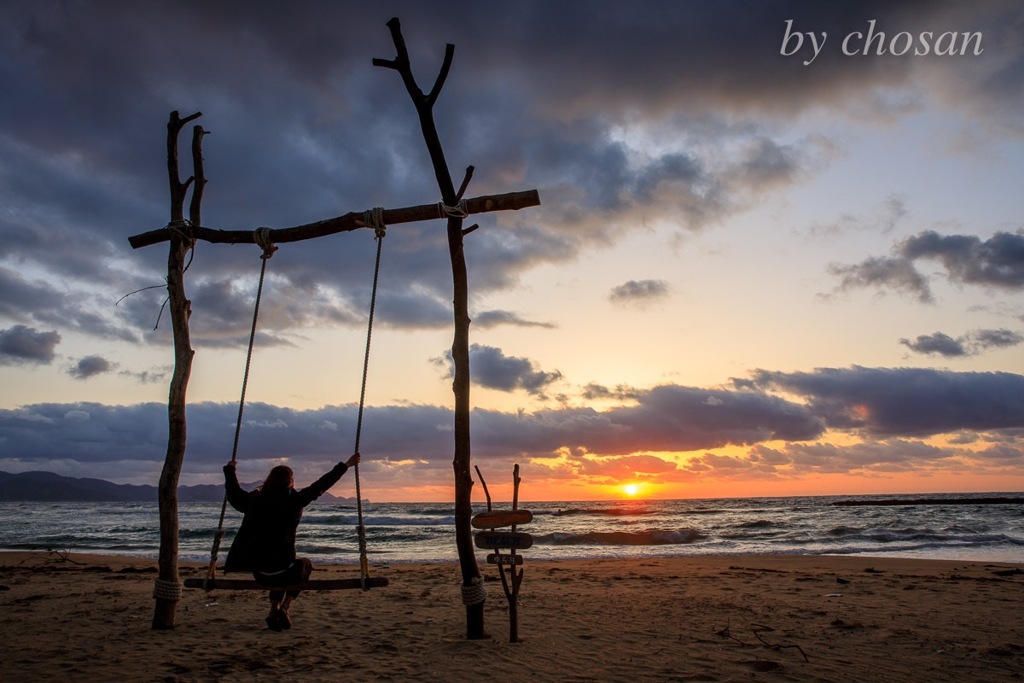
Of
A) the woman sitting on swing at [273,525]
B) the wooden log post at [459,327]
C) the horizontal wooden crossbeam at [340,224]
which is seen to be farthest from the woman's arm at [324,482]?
the horizontal wooden crossbeam at [340,224]

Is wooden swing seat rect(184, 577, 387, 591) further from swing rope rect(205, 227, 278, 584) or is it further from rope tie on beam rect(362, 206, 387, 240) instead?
rope tie on beam rect(362, 206, 387, 240)

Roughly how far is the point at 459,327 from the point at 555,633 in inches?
133

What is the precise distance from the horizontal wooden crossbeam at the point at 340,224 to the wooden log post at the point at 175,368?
0.79ft

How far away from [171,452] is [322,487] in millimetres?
2087

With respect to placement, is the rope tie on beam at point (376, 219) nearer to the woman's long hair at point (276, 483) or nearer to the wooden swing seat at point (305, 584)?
the woman's long hair at point (276, 483)

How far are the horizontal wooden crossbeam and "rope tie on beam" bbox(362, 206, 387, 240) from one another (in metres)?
0.04

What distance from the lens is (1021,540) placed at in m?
22.0

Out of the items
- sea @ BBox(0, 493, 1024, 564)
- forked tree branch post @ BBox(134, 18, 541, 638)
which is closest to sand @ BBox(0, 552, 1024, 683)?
forked tree branch post @ BBox(134, 18, 541, 638)

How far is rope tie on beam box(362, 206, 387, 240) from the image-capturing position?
683 centimetres

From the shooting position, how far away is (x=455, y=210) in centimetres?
652

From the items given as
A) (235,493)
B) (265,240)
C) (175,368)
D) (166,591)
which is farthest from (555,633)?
(265,240)

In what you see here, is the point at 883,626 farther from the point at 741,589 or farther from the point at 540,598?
the point at 540,598

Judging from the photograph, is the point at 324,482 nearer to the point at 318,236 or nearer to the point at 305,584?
the point at 305,584

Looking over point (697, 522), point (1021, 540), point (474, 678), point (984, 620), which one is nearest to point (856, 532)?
point (1021, 540)
